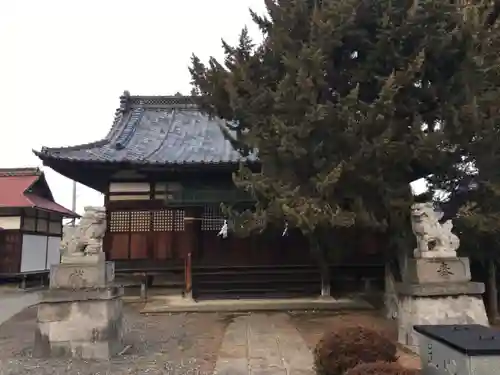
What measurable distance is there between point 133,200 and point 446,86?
968 centimetres

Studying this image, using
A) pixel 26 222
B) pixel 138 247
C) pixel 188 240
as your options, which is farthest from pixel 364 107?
pixel 26 222

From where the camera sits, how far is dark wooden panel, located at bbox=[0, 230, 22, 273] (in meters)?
21.3

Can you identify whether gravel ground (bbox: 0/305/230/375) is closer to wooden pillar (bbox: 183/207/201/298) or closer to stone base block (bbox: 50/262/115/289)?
stone base block (bbox: 50/262/115/289)

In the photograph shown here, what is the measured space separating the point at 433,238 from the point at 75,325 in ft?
20.1

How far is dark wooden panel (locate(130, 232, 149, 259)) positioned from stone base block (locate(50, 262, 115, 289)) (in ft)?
22.0

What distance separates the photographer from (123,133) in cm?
1669

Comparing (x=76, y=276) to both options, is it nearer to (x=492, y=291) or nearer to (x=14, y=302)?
(x=492, y=291)

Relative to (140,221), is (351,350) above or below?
below

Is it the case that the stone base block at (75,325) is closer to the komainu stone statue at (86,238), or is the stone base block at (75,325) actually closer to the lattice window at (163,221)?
the komainu stone statue at (86,238)

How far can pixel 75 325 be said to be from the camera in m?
7.77

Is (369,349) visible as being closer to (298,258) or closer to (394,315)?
(394,315)

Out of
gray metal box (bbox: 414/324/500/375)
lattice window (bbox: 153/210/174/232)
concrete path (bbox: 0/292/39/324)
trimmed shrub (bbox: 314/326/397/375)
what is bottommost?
concrete path (bbox: 0/292/39/324)

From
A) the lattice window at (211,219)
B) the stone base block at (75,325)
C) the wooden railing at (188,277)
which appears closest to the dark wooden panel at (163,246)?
the wooden railing at (188,277)

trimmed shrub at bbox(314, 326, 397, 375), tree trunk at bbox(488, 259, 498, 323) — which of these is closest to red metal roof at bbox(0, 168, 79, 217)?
tree trunk at bbox(488, 259, 498, 323)
